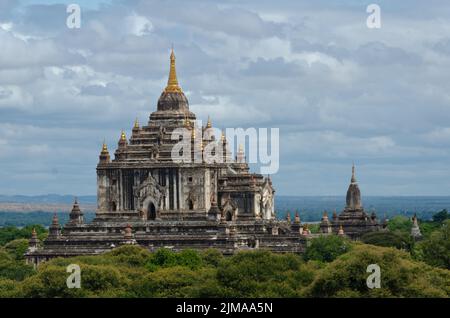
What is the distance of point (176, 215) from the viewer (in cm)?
13200

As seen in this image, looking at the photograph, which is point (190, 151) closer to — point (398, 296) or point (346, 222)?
point (346, 222)

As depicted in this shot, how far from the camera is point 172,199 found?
133 meters

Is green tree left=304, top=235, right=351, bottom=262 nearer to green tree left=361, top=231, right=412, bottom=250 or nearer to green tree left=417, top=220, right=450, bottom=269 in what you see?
green tree left=361, top=231, right=412, bottom=250

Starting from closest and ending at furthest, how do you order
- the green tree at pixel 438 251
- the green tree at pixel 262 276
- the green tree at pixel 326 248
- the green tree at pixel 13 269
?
1. the green tree at pixel 262 276
2. the green tree at pixel 438 251
3. the green tree at pixel 13 269
4. the green tree at pixel 326 248

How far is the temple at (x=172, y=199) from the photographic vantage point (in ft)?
424

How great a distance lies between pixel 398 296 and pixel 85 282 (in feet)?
55.1

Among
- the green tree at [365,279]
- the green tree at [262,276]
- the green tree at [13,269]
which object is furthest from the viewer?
the green tree at [13,269]

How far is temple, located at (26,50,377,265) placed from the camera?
424 ft

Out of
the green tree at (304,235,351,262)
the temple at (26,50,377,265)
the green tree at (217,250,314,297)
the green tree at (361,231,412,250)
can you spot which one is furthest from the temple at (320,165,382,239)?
the green tree at (217,250,314,297)

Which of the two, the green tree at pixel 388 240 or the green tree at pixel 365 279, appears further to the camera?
the green tree at pixel 388 240

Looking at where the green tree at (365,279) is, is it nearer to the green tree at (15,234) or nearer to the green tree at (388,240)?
the green tree at (388,240)

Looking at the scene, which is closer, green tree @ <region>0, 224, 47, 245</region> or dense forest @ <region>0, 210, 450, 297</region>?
dense forest @ <region>0, 210, 450, 297</region>

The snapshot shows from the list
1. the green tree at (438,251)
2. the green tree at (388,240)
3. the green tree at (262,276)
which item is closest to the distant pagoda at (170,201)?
the green tree at (388,240)
